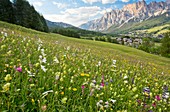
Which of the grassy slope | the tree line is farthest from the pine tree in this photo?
the grassy slope

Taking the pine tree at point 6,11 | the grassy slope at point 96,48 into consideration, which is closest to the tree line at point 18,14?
the pine tree at point 6,11

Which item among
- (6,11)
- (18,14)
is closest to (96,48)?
(6,11)

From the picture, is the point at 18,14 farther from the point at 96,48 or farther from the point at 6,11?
the point at 96,48

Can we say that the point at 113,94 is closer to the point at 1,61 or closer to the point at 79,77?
the point at 79,77

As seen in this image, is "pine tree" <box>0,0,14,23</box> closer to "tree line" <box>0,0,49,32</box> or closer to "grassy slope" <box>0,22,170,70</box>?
"tree line" <box>0,0,49,32</box>

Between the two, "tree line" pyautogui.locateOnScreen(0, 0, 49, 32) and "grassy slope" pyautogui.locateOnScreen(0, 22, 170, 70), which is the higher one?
"tree line" pyautogui.locateOnScreen(0, 0, 49, 32)

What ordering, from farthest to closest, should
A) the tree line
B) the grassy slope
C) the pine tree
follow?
the tree line, the pine tree, the grassy slope

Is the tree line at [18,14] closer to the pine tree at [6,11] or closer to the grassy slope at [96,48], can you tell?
the pine tree at [6,11]

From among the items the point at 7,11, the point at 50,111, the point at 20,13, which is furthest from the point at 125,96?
the point at 20,13

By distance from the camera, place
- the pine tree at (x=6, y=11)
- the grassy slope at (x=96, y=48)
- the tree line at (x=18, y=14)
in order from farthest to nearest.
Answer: the tree line at (x=18, y=14) → the pine tree at (x=6, y=11) → the grassy slope at (x=96, y=48)

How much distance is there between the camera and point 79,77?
18.8 ft

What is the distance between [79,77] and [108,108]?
6.46 ft

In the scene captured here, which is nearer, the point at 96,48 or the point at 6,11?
the point at 96,48

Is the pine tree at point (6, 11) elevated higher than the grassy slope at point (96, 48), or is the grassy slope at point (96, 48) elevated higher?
the pine tree at point (6, 11)
